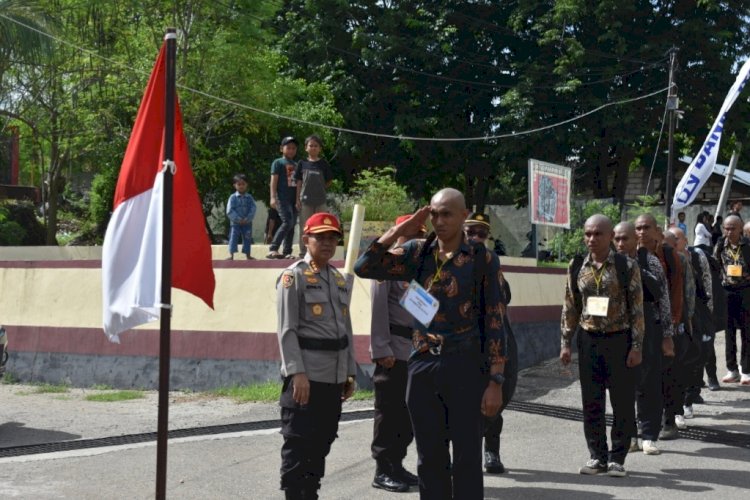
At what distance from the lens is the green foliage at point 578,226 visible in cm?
2762

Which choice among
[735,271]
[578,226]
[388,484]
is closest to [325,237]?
[388,484]

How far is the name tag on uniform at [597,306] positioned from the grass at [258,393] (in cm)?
415

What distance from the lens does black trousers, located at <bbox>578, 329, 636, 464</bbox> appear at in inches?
296

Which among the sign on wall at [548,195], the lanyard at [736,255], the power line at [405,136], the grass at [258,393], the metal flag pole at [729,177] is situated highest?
the power line at [405,136]

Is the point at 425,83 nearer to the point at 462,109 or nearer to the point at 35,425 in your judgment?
the point at 462,109

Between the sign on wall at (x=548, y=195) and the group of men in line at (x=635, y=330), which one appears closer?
the group of men in line at (x=635, y=330)

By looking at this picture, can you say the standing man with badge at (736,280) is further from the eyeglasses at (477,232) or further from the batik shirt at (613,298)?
the eyeglasses at (477,232)

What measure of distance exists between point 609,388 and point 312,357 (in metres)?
2.56

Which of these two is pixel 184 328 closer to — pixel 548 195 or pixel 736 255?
pixel 736 255

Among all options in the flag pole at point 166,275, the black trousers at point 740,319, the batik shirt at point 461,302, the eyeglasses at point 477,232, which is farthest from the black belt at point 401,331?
the black trousers at point 740,319

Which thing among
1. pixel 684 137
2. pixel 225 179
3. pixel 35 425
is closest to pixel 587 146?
pixel 684 137

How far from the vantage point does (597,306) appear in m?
7.50

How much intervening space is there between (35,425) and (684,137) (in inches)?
1137

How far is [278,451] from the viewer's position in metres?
8.62
